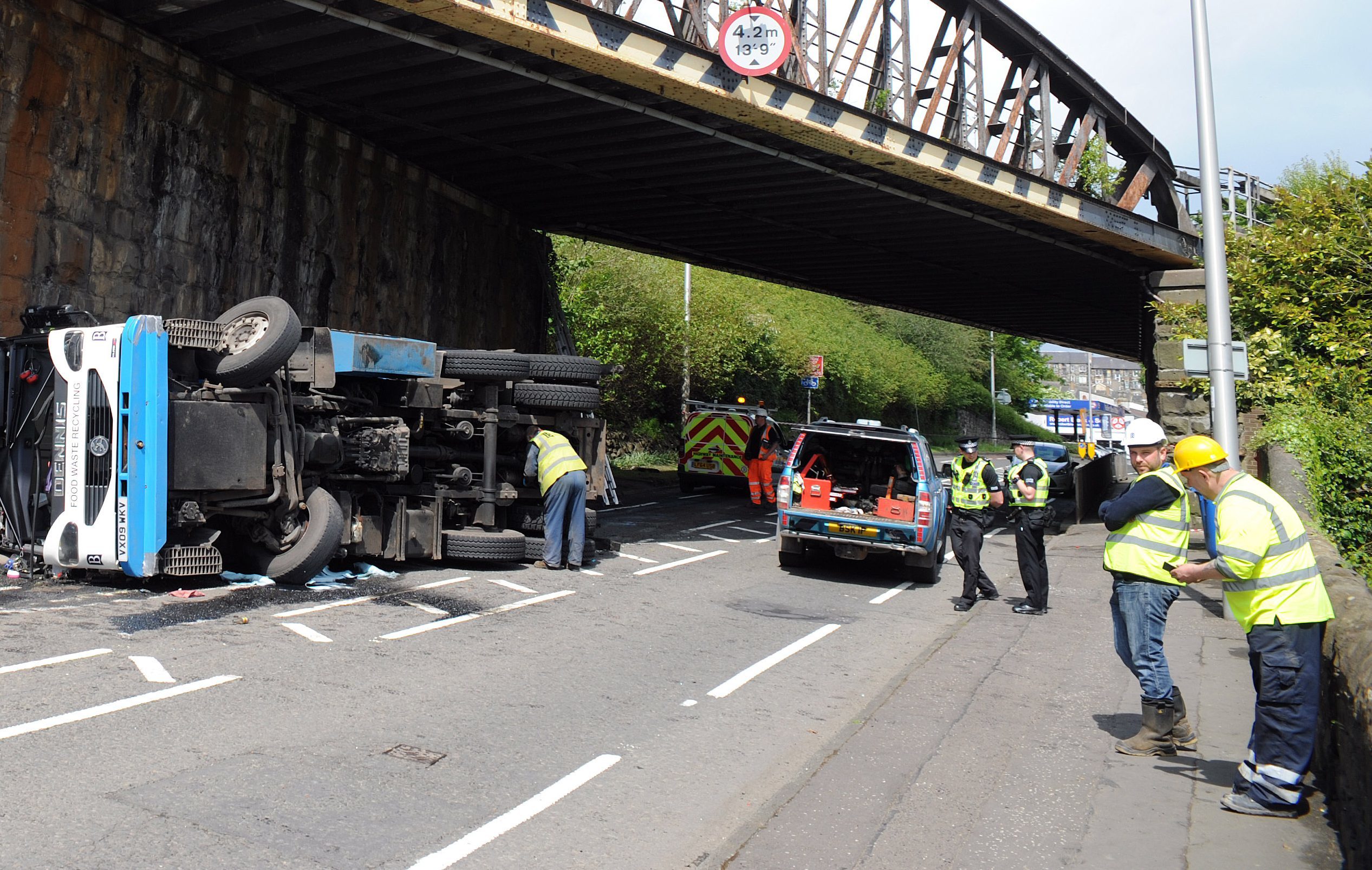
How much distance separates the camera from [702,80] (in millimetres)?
13492

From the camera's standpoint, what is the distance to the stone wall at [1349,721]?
4090 millimetres

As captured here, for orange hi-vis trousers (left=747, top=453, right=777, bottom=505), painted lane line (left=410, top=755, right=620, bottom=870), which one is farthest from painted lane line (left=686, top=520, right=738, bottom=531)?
painted lane line (left=410, top=755, right=620, bottom=870)

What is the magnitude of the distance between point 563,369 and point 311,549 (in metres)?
3.89

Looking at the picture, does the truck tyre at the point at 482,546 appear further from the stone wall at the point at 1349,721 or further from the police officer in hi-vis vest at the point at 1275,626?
the police officer in hi-vis vest at the point at 1275,626

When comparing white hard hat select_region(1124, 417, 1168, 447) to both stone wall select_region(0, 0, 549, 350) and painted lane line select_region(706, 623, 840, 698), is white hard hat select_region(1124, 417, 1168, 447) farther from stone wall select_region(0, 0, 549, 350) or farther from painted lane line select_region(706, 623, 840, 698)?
stone wall select_region(0, 0, 549, 350)

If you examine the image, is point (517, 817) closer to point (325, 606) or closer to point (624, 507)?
point (325, 606)

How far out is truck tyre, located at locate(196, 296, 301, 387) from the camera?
9180 mm

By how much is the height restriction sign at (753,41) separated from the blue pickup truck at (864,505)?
181 inches

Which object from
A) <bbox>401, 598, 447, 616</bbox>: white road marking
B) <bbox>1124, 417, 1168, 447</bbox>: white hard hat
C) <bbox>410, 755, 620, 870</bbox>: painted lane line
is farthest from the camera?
<bbox>401, 598, 447, 616</bbox>: white road marking

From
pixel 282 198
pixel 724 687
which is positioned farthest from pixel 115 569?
pixel 282 198

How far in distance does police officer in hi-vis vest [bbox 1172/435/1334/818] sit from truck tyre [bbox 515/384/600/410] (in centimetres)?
807

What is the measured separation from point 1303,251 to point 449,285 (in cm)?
1386

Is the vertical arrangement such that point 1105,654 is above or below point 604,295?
below

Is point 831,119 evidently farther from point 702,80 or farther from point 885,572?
point 885,572
